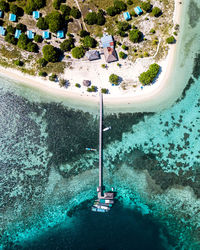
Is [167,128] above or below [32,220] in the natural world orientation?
above

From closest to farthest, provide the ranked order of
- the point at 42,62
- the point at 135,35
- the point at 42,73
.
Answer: the point at 135,35, the point at 42,62, the point at 42,73

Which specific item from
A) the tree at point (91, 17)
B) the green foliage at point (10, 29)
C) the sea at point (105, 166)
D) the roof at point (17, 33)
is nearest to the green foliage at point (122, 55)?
the tree at point (91, 17)

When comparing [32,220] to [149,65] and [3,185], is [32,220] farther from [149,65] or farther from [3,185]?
[149,65]

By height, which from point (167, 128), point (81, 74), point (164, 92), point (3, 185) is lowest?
point (3, 185)

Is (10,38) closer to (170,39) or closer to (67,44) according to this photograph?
(67,44)

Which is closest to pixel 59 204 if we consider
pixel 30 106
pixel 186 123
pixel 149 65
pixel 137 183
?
pixel 137 183

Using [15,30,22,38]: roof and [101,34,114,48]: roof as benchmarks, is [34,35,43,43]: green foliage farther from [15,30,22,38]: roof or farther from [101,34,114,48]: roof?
[101,34,114,48]: roof

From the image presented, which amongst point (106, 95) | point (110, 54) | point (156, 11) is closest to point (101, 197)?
point (106, 95)
